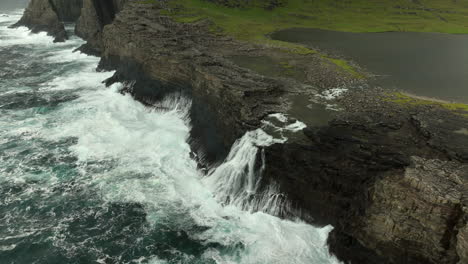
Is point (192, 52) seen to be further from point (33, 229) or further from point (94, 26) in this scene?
→ point (94, 26)

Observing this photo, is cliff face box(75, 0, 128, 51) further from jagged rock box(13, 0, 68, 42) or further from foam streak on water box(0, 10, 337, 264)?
foam streak on water box(0, 10, 337, 264)

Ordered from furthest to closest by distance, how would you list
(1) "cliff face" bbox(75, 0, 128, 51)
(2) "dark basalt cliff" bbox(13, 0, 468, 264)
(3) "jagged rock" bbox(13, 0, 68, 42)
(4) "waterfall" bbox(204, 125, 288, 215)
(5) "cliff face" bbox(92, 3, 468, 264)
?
(3) "jagged rock" bbox(13, 0, 68, 42)
(1) "cliff face" bbox(75, 0, 128, 51)
(4) "waterfall" bbox(204, 125, 288, 215)
(2) "dark basalt cliff" bbox(13, 0, 468, 264)
(5) "cliff face" bbox(92, 3, 468, 264)

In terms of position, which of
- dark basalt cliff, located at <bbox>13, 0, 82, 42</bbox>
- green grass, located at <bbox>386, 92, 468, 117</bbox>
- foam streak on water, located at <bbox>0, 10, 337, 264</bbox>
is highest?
dark basalt cliff, located at <bbox>13, 0, 82, 42</bbox>

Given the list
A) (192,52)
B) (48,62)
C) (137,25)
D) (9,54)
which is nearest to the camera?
(192,52)

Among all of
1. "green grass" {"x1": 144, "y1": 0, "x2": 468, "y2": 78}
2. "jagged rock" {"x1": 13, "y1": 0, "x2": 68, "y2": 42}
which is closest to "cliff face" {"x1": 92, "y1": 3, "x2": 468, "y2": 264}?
"green grass" {"x1": 144, "y1": 0, "x2": 468, "y2": 78}

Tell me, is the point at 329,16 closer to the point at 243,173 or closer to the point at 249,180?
the point at 243,173

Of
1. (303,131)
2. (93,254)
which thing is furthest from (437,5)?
(93,254)

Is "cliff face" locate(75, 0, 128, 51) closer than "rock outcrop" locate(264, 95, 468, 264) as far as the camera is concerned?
No
